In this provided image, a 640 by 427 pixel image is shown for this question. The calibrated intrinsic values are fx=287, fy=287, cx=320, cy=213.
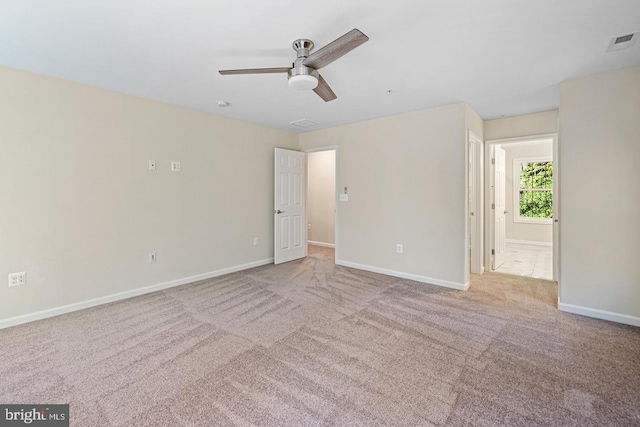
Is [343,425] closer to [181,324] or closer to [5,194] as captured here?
[181,324]

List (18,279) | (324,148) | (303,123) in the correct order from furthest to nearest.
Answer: (324,148), (303,123), (18,279)

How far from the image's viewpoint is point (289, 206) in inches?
206

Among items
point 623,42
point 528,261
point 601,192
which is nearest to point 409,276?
point 601,192

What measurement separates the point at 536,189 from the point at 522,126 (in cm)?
379

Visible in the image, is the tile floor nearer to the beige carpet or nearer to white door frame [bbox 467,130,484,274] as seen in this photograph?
white door frame [bbox 467,130,484,274]

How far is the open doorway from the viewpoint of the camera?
6.59 m

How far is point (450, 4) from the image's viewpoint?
177 cm

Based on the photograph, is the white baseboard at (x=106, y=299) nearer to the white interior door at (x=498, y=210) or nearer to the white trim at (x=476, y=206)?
the white trim at (x=476, y=206)

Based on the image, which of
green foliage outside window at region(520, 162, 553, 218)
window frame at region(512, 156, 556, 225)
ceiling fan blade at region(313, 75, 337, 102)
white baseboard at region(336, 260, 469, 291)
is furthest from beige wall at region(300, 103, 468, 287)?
green foliage outside window at region(520, 162, 553, 218)

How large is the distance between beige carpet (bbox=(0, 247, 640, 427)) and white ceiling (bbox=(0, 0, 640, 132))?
7.80 feet

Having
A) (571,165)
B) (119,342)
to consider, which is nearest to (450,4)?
(571,165)

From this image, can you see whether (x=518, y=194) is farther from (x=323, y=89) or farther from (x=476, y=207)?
(x=323, y=89)

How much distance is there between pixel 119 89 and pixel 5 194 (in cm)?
147

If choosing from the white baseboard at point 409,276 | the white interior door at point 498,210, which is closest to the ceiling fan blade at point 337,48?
the white baseboard at point 409,276
